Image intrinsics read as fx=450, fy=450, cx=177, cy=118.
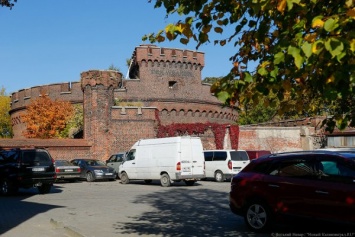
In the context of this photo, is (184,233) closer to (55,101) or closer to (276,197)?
(276,197)

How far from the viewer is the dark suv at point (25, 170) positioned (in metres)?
19.3

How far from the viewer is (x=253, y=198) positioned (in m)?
9.96

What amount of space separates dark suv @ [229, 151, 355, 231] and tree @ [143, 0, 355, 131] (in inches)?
75.6

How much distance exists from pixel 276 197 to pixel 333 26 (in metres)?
5.92

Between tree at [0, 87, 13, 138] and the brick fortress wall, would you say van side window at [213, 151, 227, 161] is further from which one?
tree at [0, 87, 13, 138]

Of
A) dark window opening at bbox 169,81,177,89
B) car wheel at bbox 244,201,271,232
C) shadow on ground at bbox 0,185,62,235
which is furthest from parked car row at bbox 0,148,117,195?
dark window opening at bbox 169,81,177,89

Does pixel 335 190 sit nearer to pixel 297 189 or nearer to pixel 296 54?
pixel 297 189

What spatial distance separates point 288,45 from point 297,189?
5.26m

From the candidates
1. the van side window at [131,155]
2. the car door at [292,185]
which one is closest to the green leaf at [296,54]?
the car door at [292,185]

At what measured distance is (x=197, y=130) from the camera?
38.2 metres

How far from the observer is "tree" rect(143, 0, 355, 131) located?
165 inches

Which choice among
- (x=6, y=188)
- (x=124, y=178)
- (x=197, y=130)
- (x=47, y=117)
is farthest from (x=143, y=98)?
(x=6, y=188)

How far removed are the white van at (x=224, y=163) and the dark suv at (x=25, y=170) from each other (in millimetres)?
10864

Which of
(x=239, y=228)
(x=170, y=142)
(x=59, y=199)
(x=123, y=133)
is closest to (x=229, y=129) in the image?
(x=123, y=133)
